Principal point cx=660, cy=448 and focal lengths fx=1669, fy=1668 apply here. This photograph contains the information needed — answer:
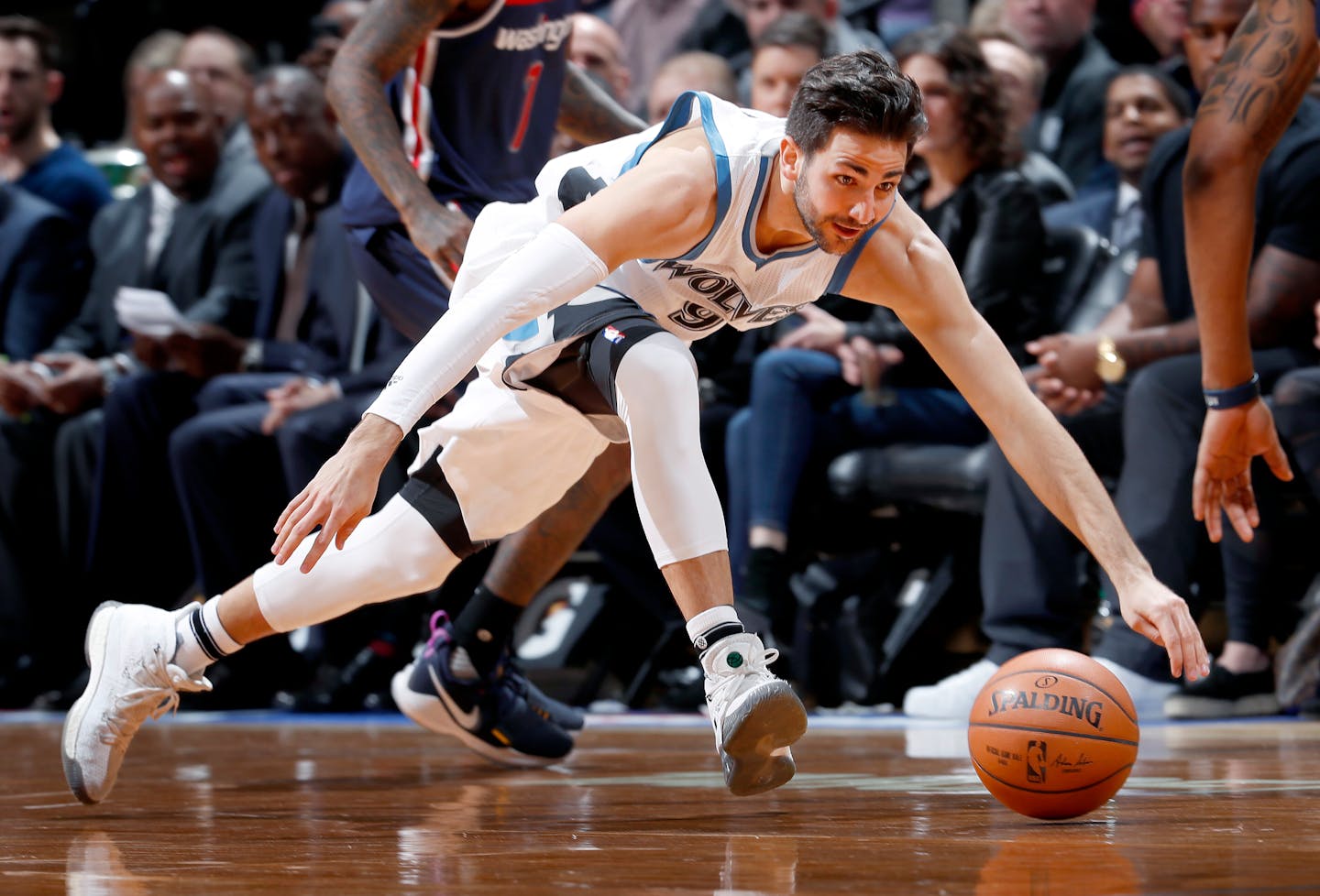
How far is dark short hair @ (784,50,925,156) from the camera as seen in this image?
2.82 meters

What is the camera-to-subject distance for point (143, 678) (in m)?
3.35

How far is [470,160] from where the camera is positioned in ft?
14.2

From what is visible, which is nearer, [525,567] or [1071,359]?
[525,567]

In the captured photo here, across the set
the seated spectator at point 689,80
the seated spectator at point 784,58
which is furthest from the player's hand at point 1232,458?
the seated spectator at point 689,80

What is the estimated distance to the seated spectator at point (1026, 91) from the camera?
20.2 ft

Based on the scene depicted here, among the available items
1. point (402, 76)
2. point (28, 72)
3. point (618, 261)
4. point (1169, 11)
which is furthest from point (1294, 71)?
point (28, 72)

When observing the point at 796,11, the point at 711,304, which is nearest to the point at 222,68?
the point at 796,11

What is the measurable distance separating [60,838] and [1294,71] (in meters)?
2.82

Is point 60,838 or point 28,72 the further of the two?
point 28,72

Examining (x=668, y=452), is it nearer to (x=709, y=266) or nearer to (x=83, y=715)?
(x=709, y=266)

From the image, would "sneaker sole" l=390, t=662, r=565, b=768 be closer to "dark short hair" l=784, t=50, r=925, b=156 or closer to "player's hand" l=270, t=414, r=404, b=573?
"player's hand" l=270, t=414, r=404, b=573

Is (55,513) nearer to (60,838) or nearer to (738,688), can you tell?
(60,838)

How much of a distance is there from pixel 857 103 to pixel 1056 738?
1.10m

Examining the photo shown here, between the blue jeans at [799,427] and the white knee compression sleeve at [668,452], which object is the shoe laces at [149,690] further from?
the blue jeans at [799,427]
